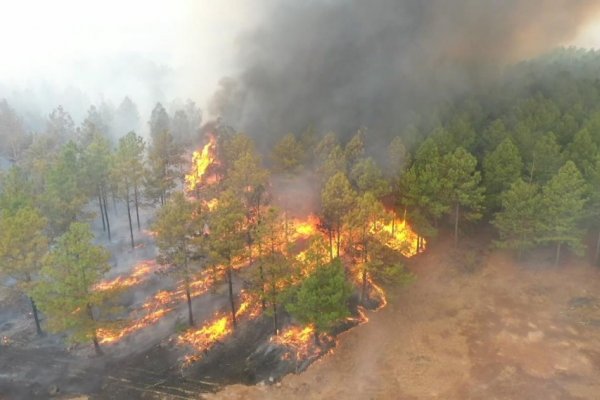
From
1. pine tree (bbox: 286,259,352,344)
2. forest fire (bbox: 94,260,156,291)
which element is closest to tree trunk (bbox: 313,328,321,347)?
pine tree (bbox: 286,259,352,344)

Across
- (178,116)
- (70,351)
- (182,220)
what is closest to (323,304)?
(182,220)

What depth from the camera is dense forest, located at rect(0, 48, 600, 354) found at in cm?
3125

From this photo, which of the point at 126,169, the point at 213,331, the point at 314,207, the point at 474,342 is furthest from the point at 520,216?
the point at 126,169

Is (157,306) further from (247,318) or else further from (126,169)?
(126,169)

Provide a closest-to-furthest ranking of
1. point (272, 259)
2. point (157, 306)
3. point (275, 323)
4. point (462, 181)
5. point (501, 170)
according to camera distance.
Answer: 1. point (272, 259)
2. point (275, 323)
3. point (157, 306)
4. point (462, 181)
5. point (501, 170)

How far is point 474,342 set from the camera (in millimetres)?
32156

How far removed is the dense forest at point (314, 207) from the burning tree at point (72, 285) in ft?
0.28

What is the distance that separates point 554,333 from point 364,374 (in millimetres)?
12899

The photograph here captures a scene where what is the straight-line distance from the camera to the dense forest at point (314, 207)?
103ft

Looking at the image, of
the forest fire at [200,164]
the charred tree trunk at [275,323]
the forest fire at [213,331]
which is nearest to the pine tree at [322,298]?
the charred tree trunk at [275,323]

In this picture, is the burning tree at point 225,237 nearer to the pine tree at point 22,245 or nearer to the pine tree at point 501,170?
the pine tree at point 22,245

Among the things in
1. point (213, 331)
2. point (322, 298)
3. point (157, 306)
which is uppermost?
point (322, 298)

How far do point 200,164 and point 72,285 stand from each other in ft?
110

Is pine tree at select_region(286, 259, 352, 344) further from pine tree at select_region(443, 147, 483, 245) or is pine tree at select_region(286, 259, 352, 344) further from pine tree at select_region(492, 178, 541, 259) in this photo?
pine tree at select_region(492, 178, 541, 259)
